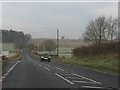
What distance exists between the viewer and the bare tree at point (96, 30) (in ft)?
254

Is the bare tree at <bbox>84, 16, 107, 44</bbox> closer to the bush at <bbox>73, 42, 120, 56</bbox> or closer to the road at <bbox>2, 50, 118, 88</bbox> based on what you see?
the bush at <bbox>73, 42, 120, 56</bbox>

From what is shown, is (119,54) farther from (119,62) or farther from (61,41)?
(61,41)

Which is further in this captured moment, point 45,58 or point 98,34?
point 98,34

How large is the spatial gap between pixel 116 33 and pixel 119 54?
121 ft

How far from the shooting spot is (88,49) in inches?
2206

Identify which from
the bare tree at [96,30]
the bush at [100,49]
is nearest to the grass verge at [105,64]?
the bush at [100,49]

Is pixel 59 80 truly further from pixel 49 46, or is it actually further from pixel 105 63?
pixel 49 46

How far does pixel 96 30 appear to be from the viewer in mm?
79000

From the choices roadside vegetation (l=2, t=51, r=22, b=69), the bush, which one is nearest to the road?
roadside vegetation (l=2, t=51, r=22, b=69)

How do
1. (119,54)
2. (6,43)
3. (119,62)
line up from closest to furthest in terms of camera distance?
(119,62) → (119,54) → (6,43)

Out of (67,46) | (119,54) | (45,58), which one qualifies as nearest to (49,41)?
(67,46)

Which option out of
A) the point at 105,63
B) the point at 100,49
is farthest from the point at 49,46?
the point at 105,63

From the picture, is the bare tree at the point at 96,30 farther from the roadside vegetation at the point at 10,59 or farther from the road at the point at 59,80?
the road at the point at 59,80

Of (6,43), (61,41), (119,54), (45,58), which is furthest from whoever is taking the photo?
(61,41)
